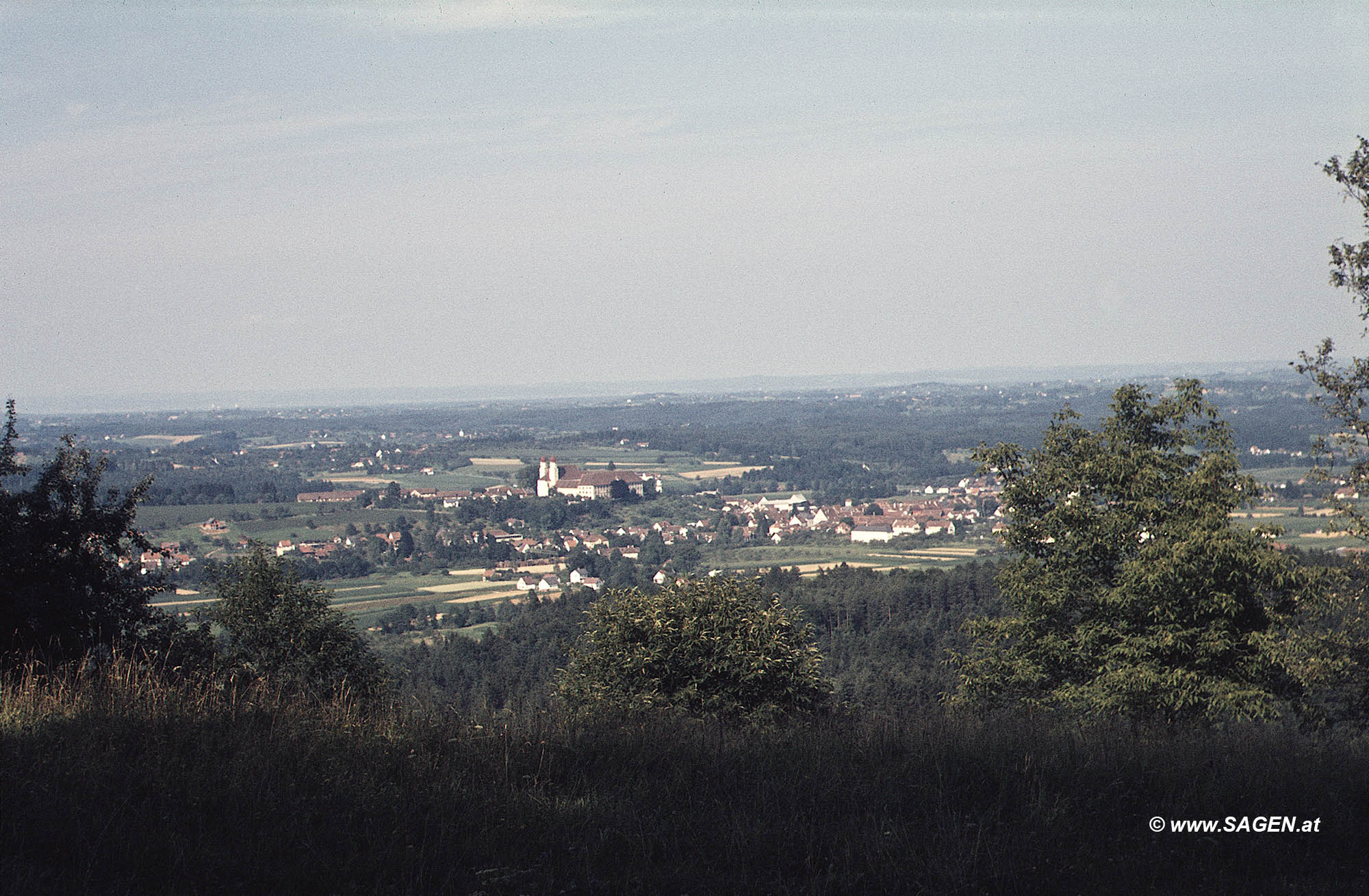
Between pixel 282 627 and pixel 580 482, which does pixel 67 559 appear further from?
pixel 580 482

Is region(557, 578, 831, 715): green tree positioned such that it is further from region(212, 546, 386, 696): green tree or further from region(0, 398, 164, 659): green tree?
region(0, 398, 164, 659): green tree

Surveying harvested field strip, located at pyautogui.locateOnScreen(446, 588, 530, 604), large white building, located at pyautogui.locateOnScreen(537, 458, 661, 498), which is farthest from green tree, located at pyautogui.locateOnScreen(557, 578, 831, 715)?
large white building, located at pyautogui.locateOnScreen(537, 458, 661, 498)

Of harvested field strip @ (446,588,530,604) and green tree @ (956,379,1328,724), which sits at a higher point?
green tree @ (956,379,1328,724)

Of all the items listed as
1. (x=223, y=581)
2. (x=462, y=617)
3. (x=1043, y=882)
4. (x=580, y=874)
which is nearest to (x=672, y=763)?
(x=580, y=874)

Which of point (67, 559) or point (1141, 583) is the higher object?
point (67, 559)

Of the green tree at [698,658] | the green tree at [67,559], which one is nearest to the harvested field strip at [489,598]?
the green tree at [698,658]

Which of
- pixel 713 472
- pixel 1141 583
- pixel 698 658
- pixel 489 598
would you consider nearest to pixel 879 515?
pixel 489 598

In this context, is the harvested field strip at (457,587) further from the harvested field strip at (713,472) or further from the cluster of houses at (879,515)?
the harvested field strip at (713,472)
